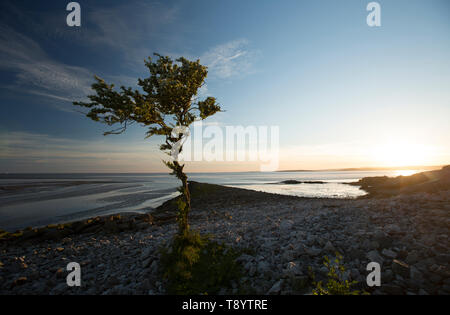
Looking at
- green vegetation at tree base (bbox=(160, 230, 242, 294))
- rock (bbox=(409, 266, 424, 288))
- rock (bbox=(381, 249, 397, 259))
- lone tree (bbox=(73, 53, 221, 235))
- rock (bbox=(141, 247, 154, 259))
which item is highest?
lone tree (bbox=(73, 53, 221, 235))

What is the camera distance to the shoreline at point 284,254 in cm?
455

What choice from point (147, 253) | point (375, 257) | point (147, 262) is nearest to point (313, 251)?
point (375, 257)

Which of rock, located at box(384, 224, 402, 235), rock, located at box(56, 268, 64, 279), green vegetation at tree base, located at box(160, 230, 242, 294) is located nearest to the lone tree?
green vegetation at tree base, located at box(160, 230, 242, 294)

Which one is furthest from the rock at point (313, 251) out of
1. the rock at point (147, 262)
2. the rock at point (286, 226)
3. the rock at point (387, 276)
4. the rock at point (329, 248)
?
the rock at point (147, 262)

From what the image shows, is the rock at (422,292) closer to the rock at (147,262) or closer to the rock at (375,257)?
the rock at (375,257)

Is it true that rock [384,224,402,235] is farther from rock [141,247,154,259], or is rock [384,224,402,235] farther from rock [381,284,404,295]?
rock [141,247,154,259]

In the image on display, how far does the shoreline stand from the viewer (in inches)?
179

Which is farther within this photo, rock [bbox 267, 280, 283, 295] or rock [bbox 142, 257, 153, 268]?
rock [bbox 142, 257, 153, 268]

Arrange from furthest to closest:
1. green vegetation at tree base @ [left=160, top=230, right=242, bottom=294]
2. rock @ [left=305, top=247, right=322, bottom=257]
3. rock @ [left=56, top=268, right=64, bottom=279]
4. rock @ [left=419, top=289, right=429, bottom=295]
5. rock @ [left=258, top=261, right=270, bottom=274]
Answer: rock @ [left=56, top=268, right=64, bottom=279]
rock @ [left=305, top=247, right=322, bottom=257]
rock @ [left=258, top=261, right=270, bottom=274]
green vegetation at tree base @ [left=160, top=230, right=242, bottom=294]
rock @ [left=419, top=289, right=429, bottom=295]

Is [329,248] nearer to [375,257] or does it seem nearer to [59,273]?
[375,257]

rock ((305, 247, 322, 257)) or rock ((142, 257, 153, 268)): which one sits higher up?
rock ((305, 247, 322, 257))

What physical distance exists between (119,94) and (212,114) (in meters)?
3.77
